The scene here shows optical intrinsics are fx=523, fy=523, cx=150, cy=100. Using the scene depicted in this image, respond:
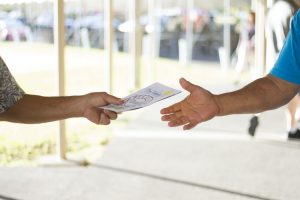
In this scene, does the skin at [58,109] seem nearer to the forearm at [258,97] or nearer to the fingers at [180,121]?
the fingers at [180,121]

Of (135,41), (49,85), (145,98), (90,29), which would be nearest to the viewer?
(145,98)

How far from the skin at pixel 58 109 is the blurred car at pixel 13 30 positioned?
13.3ft

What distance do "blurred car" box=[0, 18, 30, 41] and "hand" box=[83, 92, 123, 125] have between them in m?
4.11

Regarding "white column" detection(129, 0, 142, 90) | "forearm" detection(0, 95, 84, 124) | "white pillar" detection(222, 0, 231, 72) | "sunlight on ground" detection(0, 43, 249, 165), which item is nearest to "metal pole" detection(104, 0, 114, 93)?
"sunlight on ground" detection(0, 43, 249, 165)

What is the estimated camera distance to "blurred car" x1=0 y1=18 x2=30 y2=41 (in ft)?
21.8

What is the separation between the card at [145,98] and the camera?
2.44 meters

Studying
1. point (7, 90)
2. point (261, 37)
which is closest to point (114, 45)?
point (261, 37)

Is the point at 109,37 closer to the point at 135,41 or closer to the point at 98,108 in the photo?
the point at 135,41

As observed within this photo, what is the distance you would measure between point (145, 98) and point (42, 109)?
1.82 ft

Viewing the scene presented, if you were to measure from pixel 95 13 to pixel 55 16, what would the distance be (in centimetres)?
515

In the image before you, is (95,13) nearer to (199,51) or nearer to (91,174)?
(91,174)

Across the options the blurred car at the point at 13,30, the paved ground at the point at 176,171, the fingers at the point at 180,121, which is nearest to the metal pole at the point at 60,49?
the paved ground at the point at 176,171

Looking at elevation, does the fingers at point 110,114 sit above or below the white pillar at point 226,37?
above

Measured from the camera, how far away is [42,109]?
265cm
